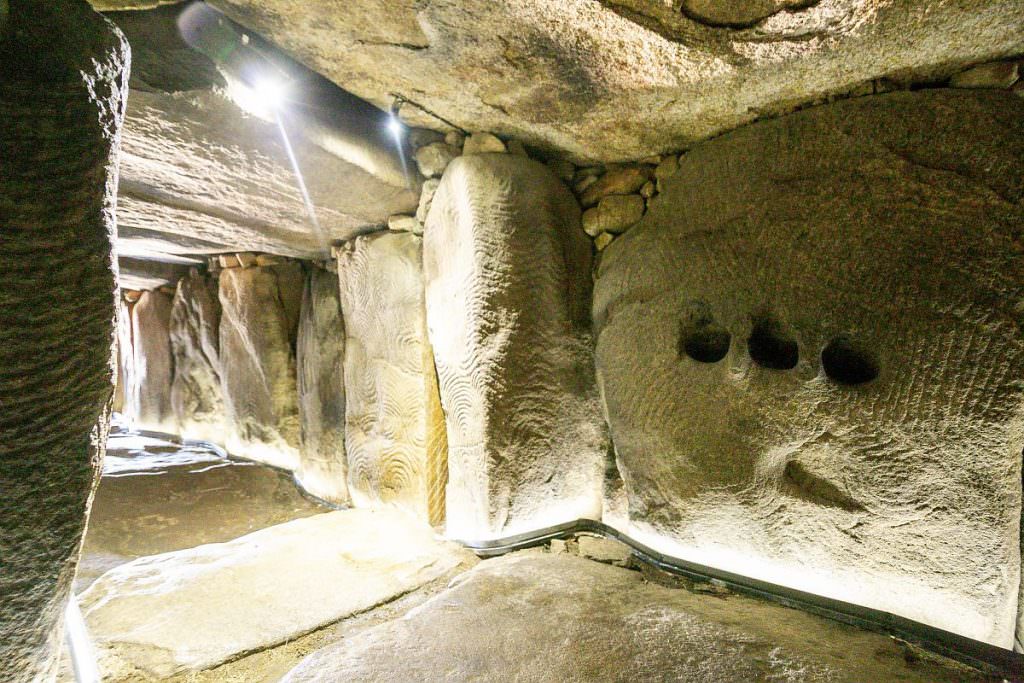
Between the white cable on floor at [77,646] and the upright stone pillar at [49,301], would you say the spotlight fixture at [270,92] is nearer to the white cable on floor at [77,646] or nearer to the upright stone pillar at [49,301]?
the upright stone pillar at [49,301]

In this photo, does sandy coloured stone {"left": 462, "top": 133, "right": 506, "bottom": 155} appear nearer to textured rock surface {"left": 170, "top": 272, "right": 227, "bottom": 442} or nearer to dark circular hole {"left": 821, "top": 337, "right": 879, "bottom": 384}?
dark circular hole {"left": 821, "top": 337, "right": 879, "bottom": 384}

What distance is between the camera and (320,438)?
4543 mm

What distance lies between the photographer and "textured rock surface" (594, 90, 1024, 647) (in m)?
1.60

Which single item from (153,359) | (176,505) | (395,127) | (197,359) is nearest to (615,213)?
(395,127)

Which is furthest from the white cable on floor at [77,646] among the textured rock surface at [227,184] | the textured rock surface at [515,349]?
the textured rock surface at [227,184]

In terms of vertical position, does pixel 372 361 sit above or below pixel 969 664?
above

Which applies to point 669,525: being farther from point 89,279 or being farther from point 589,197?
point 89,279

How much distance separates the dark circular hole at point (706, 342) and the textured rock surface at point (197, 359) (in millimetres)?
6008

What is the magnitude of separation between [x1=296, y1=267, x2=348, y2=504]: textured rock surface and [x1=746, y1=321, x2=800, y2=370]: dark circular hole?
11.9 feet

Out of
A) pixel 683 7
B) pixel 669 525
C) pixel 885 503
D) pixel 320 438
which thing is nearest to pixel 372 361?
pixel 320 438

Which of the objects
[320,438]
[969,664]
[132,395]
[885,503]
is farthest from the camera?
[132,395]

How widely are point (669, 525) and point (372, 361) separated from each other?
2609mm

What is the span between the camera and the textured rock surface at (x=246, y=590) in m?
1.88

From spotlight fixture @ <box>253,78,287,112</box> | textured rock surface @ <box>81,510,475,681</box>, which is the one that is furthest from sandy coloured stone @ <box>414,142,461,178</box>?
textured rock surface @ <box>81,510,475,681</box>
